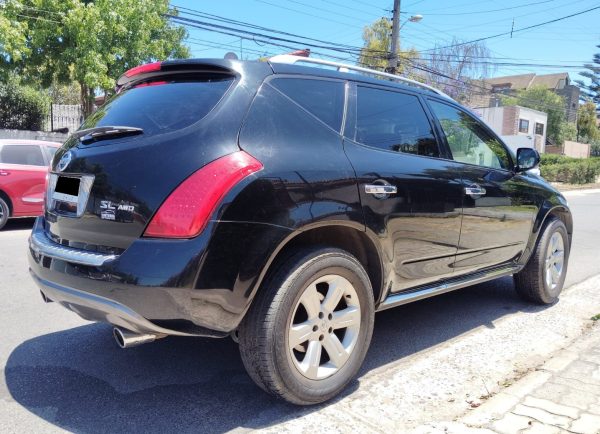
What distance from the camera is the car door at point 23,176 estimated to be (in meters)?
9.38

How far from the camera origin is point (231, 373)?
342cm

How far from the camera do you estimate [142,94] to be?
10.4 feet

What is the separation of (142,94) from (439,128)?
218 cm

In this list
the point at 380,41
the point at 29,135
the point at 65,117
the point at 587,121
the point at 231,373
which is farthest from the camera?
the point at 587,121

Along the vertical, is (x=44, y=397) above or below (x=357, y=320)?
below

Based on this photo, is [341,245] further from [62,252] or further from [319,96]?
[62,252]

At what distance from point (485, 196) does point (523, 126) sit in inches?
1763

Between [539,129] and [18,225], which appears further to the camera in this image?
[539,129]

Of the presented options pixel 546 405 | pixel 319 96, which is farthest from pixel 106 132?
pixel 546 405

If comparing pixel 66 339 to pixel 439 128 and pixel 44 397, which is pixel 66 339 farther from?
pixel 439 128

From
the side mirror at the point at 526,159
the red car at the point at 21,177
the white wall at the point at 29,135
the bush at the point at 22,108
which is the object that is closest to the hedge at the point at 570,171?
the white wall at the point at 29,135

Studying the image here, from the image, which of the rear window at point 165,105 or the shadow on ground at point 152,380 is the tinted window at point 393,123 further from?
the shadow on ground at point 152,380

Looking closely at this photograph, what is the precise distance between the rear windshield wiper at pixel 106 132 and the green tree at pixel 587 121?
7078 centimetres

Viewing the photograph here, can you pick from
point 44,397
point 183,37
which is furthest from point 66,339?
point 183,37
